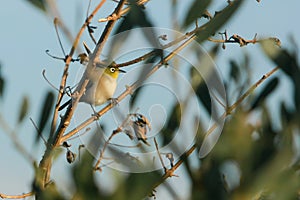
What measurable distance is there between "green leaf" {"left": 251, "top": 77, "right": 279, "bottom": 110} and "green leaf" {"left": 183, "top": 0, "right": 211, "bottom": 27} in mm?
78

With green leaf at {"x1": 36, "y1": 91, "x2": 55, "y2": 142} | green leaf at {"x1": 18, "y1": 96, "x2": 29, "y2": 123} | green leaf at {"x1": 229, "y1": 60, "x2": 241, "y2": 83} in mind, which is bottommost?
green leaf at {"x1": 18, "y1": 96, "x2": 29, "y2": 123}

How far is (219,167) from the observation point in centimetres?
33

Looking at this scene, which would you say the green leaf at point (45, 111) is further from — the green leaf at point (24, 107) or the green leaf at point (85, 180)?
the green leaf at point (85, 180)

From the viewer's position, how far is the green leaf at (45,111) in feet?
2.44

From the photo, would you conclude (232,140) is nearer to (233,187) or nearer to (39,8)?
(233,187)

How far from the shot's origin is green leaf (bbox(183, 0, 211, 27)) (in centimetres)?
45

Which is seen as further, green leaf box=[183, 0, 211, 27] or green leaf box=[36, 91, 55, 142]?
green leaf box=[36, 91, 55, 142]

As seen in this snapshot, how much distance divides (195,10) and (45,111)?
34cm

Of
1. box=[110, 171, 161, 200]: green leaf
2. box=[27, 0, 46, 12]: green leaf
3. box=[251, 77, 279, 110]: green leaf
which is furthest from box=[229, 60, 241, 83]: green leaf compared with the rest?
box=[27, 0, 46, 12]: green leaf

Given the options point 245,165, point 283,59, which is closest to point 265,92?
point 283,59

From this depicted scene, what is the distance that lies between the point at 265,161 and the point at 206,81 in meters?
0.22

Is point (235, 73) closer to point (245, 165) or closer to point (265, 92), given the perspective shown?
point (265, 92)

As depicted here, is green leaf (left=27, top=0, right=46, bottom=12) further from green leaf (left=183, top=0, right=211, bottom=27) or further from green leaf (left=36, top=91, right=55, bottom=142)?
green leaf (left=183, top=0, right=211, bottom=27)

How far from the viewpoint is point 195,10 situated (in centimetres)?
47
